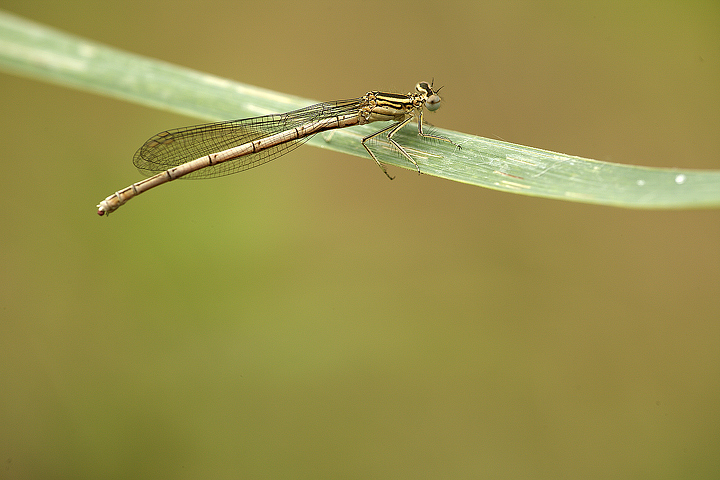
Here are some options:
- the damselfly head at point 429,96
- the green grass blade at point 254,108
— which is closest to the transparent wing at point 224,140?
the green grass blade at point 254,108

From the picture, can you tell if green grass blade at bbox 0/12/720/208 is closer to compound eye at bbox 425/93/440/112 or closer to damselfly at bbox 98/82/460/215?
damselfly at bbox 98/82/460/215

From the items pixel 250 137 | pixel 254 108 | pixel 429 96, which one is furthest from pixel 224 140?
pixel 429 96

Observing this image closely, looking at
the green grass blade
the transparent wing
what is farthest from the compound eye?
the transparent wing

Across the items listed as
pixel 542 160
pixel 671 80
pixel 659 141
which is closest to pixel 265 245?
pixel 542 160

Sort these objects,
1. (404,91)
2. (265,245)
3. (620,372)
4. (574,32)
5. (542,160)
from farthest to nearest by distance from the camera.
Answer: (574,32), (265,245), (620,372), (404,91), (542,160)

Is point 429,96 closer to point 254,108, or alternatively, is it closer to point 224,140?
point 254,108

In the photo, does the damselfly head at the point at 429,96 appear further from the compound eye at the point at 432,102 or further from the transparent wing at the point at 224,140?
the transparent wing at the point at 224,140

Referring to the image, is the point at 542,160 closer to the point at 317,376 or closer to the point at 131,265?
the point at 317,376
